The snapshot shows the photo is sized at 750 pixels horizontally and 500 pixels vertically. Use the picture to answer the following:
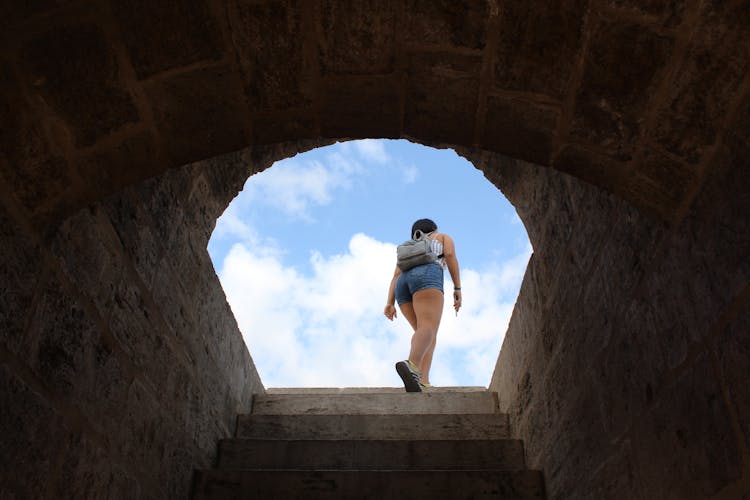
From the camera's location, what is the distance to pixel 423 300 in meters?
5.20

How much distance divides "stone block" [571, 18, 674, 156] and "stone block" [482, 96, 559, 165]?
8cm

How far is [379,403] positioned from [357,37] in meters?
3.33

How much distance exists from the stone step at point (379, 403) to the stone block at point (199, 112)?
2.99 meters

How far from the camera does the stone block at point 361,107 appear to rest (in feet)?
5.53

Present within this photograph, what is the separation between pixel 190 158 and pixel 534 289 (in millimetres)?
2220

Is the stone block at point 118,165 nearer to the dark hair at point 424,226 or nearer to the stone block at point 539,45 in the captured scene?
the stone block at point 539,45

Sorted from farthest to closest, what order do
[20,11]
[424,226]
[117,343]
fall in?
[424,226] < [117,343] < [20,11]

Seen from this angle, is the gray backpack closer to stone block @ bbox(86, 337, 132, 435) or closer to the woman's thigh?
the woman's thigh

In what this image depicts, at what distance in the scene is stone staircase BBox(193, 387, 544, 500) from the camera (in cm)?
306

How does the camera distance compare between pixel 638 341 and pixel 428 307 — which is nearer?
pixel 638 341

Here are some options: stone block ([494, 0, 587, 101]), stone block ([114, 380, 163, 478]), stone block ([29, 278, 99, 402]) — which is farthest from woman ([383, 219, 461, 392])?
stone block ([494, 0, 587, 101])

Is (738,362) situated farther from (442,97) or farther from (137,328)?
(137,328)

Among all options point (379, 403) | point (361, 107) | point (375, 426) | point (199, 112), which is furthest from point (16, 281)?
point (379, 403)

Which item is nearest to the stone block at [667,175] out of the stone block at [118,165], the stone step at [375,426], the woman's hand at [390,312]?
the stone block at [118,165]
